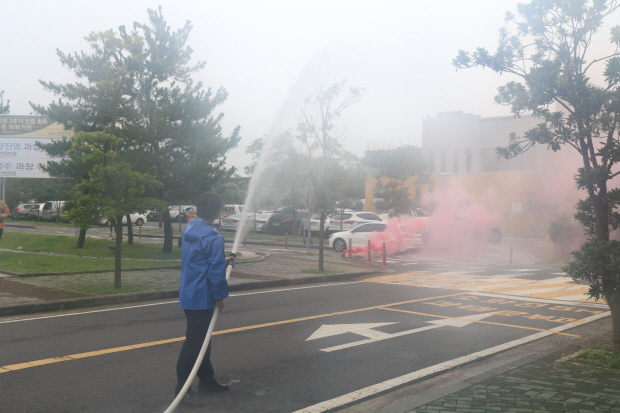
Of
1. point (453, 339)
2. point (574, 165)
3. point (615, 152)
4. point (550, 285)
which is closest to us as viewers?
point (615, 152)

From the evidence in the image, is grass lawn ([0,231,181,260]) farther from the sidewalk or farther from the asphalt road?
the asphalt road

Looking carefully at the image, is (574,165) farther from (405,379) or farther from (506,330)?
(405,379)

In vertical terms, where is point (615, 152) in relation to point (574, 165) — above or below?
below

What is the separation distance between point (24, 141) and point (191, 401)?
2499cm

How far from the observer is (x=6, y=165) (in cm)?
2658

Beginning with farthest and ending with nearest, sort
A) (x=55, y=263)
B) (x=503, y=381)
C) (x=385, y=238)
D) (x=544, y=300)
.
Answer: (x=385, y=238) → (x=55, y=263) → (x=544, y=300) → (x=503, y=381)

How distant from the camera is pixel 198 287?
16.6 ft

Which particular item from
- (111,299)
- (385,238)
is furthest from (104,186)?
(385,238)

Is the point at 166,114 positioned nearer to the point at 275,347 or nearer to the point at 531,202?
the point at 275,347

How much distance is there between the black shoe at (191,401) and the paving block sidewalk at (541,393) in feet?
6.29

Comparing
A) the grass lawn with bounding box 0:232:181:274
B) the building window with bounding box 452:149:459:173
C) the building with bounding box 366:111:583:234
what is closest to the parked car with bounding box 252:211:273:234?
the building with bounding box 366:111:583:234

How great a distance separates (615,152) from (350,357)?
4.07 metres

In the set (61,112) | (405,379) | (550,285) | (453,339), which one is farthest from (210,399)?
(61,112)

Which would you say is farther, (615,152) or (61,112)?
(61,112)
